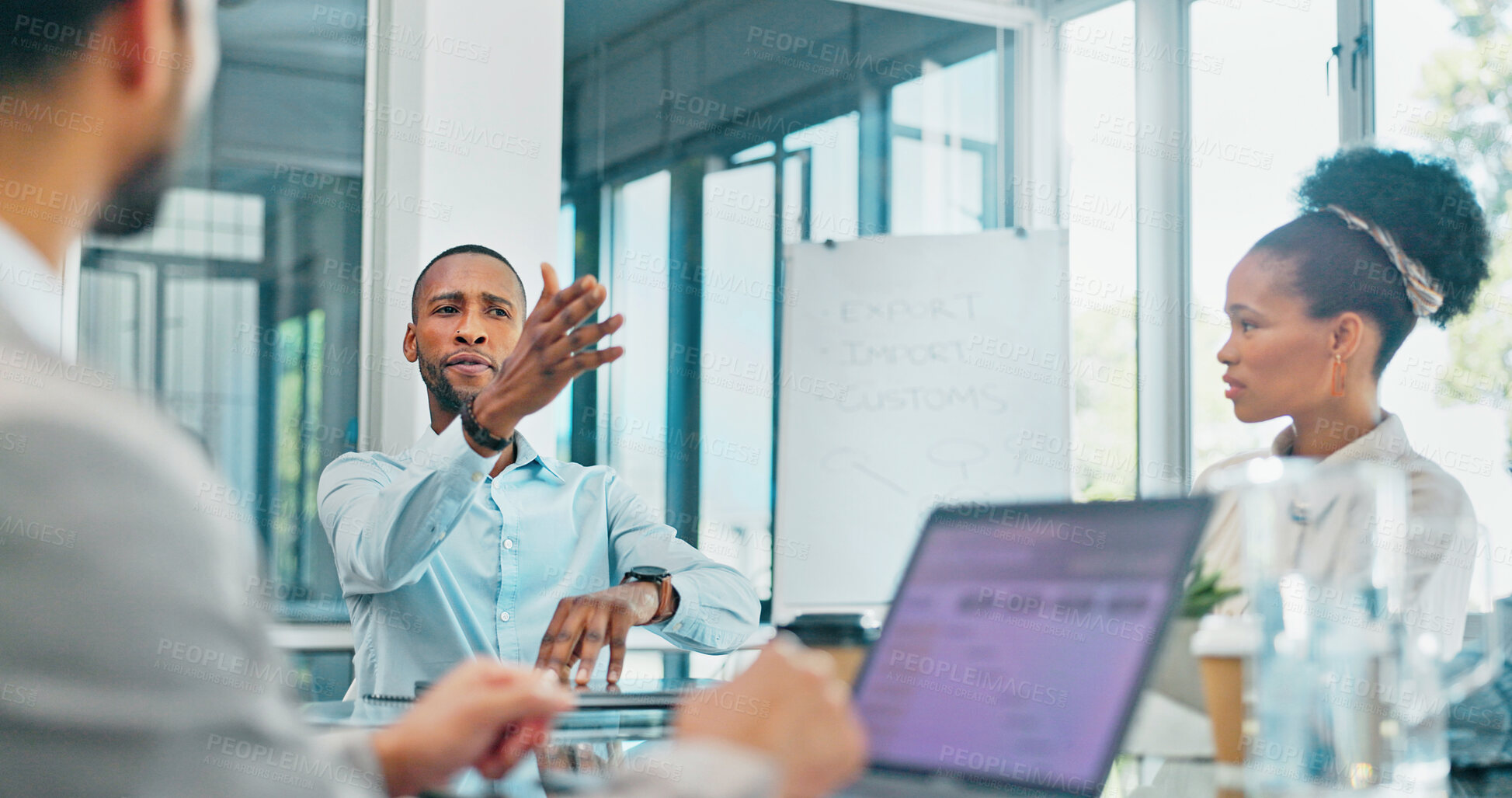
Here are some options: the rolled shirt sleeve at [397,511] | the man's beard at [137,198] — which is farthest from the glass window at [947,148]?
the man's beard at [137,198]

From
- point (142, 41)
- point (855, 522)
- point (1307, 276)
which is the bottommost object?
point (855, 522)

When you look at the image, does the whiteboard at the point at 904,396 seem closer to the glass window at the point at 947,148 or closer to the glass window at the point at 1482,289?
the glass window at the point at 947,148

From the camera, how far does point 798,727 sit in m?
0.59

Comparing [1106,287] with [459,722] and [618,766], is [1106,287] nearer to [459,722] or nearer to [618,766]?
[618,766]

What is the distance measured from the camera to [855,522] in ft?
11.0

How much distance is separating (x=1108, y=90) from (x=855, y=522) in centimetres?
163

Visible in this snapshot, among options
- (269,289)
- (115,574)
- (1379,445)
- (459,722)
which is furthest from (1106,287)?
(115,574)

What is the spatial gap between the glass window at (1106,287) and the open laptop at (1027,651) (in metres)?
2.86

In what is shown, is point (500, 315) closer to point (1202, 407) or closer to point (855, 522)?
point (855, 522)

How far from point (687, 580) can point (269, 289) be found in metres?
1.55

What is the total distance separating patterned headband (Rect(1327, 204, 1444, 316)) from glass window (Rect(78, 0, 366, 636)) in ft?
7.48

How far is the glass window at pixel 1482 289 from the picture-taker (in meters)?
2.63

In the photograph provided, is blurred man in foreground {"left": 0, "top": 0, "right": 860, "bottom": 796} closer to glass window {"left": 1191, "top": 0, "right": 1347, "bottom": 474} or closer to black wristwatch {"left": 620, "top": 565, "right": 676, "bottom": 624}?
black wristwatch {"left": 620, "top": 565, "right": 676, "bottom": 624}

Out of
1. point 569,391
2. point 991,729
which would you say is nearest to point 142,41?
point 991,729
